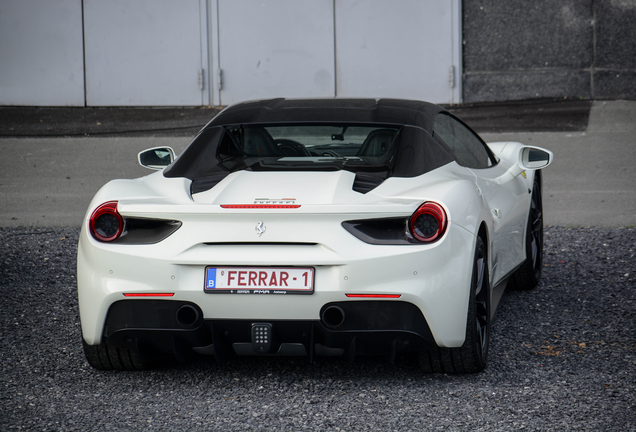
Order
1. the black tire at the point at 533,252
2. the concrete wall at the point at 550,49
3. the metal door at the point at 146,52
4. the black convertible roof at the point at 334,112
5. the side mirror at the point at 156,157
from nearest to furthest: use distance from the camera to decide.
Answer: the black convertible roof at the point at 334,112, the side mirror at the point at 156,157, the black tire at the point at 533,252, the concrete wall at the point at 550,49, the metal door at the point at 146,52

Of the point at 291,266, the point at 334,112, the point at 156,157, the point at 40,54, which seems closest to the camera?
the point at 291,266

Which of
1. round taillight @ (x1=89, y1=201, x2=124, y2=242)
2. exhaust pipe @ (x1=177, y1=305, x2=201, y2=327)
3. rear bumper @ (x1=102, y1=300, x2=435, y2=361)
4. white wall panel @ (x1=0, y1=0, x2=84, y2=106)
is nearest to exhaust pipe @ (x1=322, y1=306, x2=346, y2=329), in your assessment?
rear bumper @ (x1=102, y1=300, x2=435, y2=361)

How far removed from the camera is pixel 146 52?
14.5m

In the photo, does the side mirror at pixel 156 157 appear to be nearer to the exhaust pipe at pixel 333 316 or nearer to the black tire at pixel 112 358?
the black tire at pixel 112 358

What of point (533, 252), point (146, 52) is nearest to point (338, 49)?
point (146, 52)

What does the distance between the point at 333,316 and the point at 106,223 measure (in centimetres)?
107

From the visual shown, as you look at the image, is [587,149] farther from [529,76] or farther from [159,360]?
[159,360]

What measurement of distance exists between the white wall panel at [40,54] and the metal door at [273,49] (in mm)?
2528

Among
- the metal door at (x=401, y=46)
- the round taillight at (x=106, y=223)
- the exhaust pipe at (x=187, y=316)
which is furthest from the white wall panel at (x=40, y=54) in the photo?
the exhaust pipe at (x=187, y=316)

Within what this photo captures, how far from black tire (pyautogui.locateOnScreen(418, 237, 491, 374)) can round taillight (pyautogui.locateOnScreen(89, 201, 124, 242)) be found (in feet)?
4.89

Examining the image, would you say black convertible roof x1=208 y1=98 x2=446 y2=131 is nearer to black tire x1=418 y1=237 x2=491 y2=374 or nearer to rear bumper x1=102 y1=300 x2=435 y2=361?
black tire x1=418 y1=237 x2=491 y2=374

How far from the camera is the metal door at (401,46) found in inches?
557

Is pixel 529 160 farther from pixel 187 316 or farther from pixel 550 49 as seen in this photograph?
pixel 550 49

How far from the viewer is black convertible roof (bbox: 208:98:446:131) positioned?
14.1 ft
